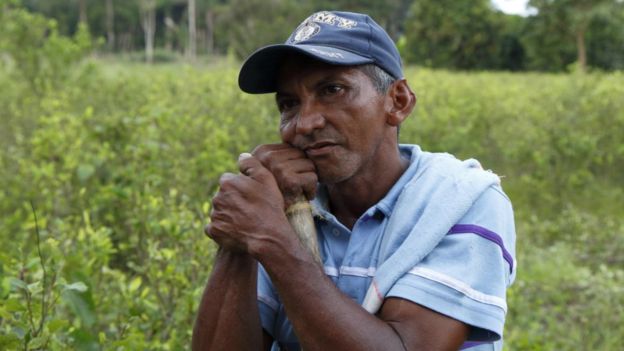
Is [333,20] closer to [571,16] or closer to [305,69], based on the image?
[305,69]

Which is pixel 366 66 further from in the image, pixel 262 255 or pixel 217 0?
pixel 217 0

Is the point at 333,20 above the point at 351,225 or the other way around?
above

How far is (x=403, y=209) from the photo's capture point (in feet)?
5.40

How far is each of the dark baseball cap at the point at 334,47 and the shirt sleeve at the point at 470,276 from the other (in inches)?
14.5

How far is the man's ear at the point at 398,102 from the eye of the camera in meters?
1.77

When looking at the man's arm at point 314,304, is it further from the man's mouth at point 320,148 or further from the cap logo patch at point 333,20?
the cap logo patch at point 333,20

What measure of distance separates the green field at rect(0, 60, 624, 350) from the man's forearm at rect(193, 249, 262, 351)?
34 cm

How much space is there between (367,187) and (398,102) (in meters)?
0.20

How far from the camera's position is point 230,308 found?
1700 millimetres

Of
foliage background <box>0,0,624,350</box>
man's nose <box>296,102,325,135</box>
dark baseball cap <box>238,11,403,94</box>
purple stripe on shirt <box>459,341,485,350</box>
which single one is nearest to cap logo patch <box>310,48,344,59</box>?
dark baseball cap <box>238,11,403,94</box>

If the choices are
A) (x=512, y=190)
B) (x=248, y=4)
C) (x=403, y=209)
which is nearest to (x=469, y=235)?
(x=403, y=209)

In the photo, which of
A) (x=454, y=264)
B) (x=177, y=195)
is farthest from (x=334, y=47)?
(x=177, y=195)

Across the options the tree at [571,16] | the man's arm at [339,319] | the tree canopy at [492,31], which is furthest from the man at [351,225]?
the tree at [571,16]

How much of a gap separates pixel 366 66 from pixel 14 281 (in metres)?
0.98
